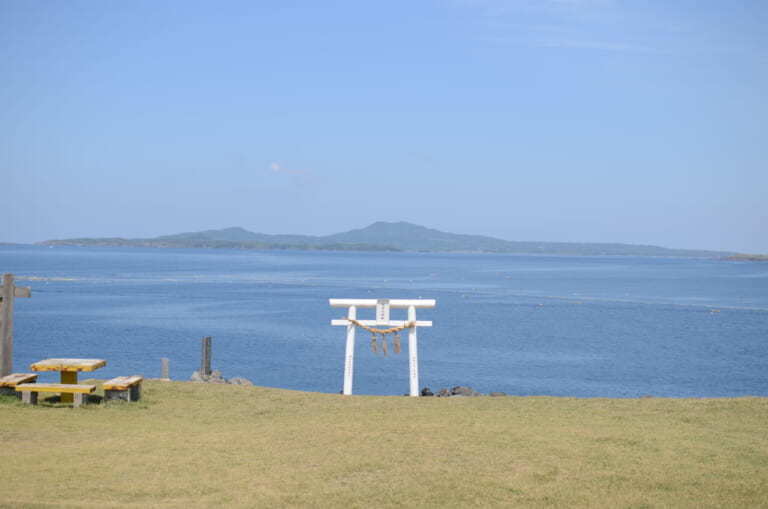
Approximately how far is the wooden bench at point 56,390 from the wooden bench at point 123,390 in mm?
321

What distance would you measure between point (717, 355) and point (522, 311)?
27783 mm

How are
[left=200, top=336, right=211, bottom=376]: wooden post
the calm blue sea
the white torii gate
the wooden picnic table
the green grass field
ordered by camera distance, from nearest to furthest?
1. the green grass field
2. the wooden picnic table
3. the white torii gate
4. [left=200, top=336, right=211, bottom=376]: wooden post
5. the calm blue sea

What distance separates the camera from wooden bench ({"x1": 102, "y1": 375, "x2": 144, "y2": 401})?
45.3 feet

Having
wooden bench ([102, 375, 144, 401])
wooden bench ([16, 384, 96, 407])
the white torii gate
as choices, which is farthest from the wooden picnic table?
the white torii gate

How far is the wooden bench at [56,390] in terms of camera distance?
13539 mm

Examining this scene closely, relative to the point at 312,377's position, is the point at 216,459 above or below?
above

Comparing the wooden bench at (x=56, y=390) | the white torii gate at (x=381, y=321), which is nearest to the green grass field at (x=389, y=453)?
the wooden bench at (x=56, y=390)

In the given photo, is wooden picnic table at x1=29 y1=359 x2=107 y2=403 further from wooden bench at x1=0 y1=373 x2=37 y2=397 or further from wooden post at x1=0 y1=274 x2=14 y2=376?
wooden post at x1=0 y1=274 x2=14 y2=376

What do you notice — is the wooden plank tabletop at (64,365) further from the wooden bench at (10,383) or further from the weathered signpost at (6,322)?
the weathered signpost at (6,322)

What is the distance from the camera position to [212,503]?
323 inches

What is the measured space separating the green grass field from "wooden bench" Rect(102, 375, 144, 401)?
31 centimetres

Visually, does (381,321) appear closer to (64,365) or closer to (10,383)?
(64,365)

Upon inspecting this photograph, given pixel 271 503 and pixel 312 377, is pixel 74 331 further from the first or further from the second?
pixel 271 503

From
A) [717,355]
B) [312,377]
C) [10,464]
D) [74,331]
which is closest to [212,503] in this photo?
[10,464]
